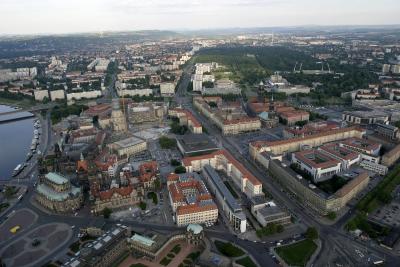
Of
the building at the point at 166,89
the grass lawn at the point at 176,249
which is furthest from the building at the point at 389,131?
the building at the point at 166,89

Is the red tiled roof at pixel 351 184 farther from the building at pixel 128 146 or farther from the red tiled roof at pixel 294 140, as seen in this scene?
the building at pixel 128 146

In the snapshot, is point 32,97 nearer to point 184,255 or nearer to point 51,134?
point 51,134

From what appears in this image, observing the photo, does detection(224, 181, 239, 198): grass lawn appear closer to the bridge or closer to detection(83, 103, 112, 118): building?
detection(83, 103, 112, 118): building

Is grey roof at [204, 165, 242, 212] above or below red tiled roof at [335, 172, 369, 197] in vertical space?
above

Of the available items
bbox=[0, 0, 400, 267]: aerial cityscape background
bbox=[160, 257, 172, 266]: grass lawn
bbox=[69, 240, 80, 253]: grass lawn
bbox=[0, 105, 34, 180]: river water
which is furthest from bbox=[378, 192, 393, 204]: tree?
bbox=[0, 105, 34, 180]: river water

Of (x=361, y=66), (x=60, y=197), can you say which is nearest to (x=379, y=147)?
(x=60, y=197)

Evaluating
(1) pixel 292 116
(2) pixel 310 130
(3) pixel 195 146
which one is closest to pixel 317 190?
(3) pixel 195 146
